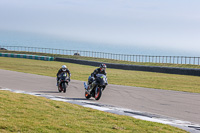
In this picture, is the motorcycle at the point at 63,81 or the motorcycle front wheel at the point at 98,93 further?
the motorcycle at the point at 63,81

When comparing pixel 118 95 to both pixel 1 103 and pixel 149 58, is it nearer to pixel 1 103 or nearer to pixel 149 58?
pixel 1 103

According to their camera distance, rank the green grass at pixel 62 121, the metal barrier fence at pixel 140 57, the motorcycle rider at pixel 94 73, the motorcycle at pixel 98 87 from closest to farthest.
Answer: the green grass at pixel 62 121, the motorcycle at pixel 98 87, the motorcycle rider at pixel 94 73, the metal barrier fence at pixel 140 57

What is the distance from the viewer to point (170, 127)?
877 cm

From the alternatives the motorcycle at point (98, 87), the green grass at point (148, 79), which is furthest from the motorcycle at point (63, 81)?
the green grass at point (148, 79)

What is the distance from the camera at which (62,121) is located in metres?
8.55

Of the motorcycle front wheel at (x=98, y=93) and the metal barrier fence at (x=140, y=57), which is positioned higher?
the metal barrier fence at (x=140, y=57)

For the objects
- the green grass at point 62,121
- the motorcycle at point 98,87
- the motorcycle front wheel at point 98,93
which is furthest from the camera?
the motorcycle front wheel at point 98,93

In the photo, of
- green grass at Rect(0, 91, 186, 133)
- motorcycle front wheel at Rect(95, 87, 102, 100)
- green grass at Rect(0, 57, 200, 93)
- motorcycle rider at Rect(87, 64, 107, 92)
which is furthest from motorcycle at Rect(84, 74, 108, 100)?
green grass at Rect(0, 57, 200, 93)

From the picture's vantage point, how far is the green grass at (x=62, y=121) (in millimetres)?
7621

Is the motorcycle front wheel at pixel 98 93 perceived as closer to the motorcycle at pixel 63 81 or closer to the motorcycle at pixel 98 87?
the motorcycle at pixel 98 87

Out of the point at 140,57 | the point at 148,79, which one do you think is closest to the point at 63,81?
the point at 148,79

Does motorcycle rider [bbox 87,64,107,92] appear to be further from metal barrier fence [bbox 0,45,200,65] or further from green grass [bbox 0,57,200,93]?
metal barrier fence [bbox 0,45,200,65]

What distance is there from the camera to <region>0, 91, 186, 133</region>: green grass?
7.62 meters

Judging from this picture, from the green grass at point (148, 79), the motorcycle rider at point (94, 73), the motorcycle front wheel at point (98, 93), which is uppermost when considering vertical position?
the motorcycle rider at point (94, 73)
